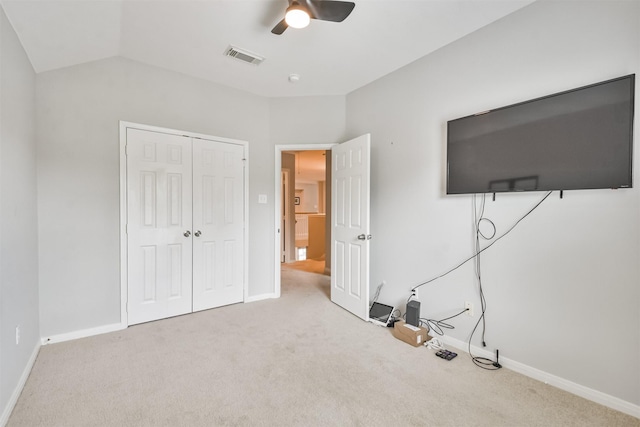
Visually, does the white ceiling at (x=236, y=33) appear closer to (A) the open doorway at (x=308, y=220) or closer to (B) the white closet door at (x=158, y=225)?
(B) the white closet door at (x=158, y=225)

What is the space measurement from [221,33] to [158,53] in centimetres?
79

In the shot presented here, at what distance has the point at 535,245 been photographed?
2.01 meters

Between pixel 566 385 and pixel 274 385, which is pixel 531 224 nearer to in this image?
pixel 566 385

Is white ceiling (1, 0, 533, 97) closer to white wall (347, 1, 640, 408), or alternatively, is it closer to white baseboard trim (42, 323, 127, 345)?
white wall (347, 1, 640, 408)

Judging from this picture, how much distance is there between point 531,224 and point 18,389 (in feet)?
12.0

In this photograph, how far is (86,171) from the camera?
260 centimetres

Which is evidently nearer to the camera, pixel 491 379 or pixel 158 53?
pixel 491 379

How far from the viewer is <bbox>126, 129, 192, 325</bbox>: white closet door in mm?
2828

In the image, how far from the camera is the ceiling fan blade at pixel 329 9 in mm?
1726

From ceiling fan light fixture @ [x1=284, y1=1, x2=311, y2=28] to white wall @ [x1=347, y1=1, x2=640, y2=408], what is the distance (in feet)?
4.72

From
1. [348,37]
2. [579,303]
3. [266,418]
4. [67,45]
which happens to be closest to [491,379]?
[579,303]

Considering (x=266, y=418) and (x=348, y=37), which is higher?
(x=348, y=37)

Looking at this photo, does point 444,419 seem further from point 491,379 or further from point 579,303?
point 579,303

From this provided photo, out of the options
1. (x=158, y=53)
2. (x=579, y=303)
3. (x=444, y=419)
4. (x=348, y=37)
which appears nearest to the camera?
A: (x=444, y=419)
